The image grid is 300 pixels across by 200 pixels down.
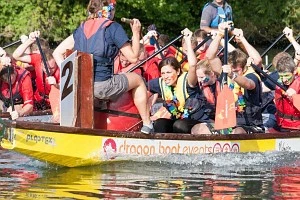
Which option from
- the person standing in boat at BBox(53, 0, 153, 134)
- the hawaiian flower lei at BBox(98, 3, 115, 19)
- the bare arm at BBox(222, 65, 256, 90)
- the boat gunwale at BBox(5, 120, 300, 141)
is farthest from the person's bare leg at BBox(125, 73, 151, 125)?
the bare arm at BBox(222, 65, 256, 90)

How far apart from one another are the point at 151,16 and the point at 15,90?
17639 millimetres

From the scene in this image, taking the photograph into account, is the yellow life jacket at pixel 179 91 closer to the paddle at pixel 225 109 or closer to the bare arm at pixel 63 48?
the paddle at pixel 225 109

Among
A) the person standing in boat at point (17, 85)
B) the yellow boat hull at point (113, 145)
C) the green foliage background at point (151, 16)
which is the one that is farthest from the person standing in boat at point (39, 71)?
the green foliage background at point (151, 16)

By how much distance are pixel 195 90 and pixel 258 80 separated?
66 cm

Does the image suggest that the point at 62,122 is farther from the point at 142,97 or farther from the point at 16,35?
the point at 16,35

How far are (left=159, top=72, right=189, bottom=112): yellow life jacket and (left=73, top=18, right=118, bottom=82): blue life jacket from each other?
1047 millimetres

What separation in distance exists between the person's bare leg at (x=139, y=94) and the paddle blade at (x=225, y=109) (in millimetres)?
782

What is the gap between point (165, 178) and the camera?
10141 mm

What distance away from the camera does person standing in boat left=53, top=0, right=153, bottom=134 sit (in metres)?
10.3

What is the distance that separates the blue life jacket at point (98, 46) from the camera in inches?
406

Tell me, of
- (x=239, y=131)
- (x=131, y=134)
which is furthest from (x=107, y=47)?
(x=239, y=131)

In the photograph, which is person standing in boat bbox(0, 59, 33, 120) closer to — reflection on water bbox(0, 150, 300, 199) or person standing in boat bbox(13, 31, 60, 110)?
person standing in boat bbox(13, 31, 60, 110)

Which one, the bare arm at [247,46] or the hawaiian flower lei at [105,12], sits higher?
the hawaiian flower lei at [105,12]

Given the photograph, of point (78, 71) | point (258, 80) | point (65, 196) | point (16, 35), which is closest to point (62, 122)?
point (78, 71)
